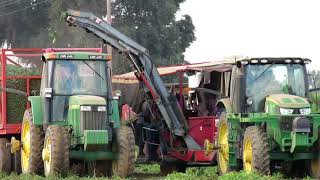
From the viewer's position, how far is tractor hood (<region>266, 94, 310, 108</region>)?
A: 15531 mm

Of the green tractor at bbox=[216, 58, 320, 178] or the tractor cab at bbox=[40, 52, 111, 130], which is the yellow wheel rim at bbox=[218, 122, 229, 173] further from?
the tractor cab at bbox=[40, 52, 111, 130]

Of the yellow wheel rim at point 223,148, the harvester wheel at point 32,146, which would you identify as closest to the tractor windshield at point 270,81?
the yellow wheel rim at point 223,148

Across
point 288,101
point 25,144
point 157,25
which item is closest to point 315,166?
point 288,101

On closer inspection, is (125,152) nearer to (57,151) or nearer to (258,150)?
(57,151)

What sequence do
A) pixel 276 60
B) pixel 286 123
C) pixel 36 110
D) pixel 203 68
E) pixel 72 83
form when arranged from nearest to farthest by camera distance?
pixel 286 123 → pixel 36 110 → pixel 72 83 → pixel 276 60 → pixel 203 68

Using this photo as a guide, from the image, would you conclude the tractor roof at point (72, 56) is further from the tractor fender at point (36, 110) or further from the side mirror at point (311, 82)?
the side mirror at point (311, 82)

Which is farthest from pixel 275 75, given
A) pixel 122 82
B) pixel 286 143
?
pixel 122 82

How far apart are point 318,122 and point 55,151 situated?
17.6ft

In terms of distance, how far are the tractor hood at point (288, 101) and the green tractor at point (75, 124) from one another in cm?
311

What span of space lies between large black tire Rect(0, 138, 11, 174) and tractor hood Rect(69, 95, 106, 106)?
302 centimetres

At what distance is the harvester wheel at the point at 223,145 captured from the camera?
681 inches

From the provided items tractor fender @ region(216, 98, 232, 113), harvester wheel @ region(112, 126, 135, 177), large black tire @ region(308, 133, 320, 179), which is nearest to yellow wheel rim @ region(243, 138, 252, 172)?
large black tire @ region(308, 133, 320, 179)

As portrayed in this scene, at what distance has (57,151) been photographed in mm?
15047

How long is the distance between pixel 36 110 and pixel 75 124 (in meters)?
1.11
